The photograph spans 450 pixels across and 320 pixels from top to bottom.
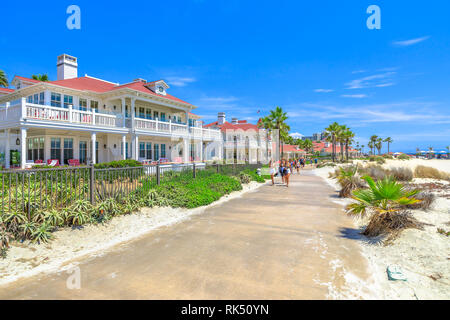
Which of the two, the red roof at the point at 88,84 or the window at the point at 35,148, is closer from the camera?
the window at the point at 35,148

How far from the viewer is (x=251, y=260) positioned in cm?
462

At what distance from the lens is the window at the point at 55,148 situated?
1755 cm

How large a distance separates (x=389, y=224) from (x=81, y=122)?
17.9 metres

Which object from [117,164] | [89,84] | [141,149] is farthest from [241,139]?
[117,164]

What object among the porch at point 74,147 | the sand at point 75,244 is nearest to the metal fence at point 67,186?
the sand at point 75,244

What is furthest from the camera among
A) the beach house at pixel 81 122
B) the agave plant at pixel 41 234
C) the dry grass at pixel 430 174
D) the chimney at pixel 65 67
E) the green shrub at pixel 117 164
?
the chimney at pixel 65 67

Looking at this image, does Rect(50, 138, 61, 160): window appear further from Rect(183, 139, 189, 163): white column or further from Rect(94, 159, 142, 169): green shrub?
Rect(183, 139, 189, 163): white column

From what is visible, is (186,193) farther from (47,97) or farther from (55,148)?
(47,97)

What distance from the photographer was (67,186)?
25.3ft

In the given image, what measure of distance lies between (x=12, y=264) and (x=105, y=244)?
1642 millimetres

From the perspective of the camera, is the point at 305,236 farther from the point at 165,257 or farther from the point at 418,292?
the point at 165,257

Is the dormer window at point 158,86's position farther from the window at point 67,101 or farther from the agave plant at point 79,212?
the agave plant at point 79,212

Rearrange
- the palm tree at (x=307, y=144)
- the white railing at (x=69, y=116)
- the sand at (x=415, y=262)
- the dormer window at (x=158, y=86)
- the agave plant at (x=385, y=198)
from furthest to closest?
the palm tree at (x=307, y=144) < the dormer window at (x=158, y=86) < the white railing at (x=69, y=116) < the agave plant at (x=385, y=198) < the sand at (x=415, y=262)
